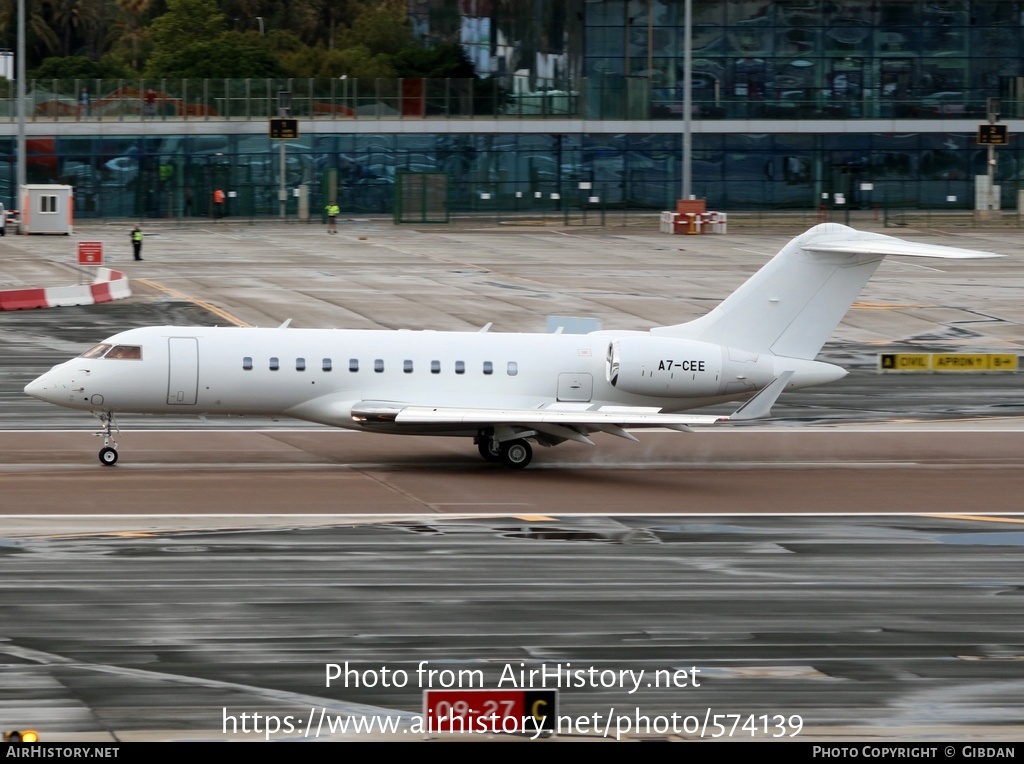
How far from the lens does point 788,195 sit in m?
94.6

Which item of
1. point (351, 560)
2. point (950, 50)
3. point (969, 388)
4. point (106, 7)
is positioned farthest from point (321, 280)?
point (106, 7)

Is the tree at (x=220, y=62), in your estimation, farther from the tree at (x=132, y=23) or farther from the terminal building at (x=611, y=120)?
the tree at (x=132, y=23)

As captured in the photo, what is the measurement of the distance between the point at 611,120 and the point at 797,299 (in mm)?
63557

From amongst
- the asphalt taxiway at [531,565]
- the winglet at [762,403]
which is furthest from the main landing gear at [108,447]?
the winglet at [762,403]

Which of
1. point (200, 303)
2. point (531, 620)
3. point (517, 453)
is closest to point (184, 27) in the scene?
point (200, 303)

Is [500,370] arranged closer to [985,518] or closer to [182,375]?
[182,375]

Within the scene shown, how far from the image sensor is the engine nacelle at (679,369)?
28469 mm

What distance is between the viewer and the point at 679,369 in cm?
2858

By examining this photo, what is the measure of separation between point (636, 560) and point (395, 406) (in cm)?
785

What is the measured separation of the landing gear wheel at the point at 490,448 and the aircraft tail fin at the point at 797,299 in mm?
4533

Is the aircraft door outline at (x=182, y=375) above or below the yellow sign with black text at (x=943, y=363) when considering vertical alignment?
above

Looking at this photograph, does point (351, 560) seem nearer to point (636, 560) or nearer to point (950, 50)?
point (636, 560)

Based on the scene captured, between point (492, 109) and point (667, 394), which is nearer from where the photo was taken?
point (667, 394)

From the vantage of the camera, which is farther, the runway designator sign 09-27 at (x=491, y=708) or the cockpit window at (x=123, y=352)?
the cockpit window at (x=123, y=352)
